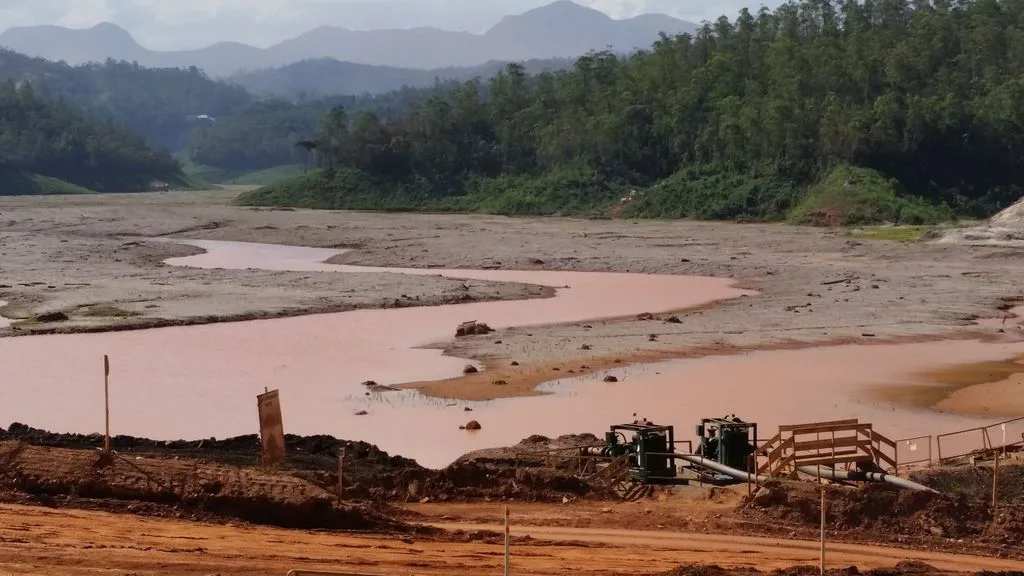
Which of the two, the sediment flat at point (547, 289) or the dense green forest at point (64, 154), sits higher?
the dense green forest at point (64, 154)

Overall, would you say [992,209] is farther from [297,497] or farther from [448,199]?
[297,497]

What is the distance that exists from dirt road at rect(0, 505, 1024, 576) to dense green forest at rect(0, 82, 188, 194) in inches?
5019

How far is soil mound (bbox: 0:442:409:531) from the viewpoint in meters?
14.5

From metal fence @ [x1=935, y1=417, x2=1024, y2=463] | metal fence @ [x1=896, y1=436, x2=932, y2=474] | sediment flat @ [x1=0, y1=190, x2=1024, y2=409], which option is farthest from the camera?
sediment flat @ [x1=0, y1=190, x2=1024, y2=409]

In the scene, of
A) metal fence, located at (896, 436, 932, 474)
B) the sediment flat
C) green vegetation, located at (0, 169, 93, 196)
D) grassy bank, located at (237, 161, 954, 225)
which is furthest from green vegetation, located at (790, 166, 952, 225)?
green vegetation, located at (0, 169, 93, 196)

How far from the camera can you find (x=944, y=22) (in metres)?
91.6

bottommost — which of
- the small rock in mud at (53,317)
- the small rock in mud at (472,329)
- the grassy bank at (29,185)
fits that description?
the small rock in mud at (472,329)

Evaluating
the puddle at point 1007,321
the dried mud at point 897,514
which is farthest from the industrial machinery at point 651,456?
the puddle at point 1007,321

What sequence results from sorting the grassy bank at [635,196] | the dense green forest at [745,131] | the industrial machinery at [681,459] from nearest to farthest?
the industrial machinery at [681,459] → the grassy bank at [635,196] → the dense green forest at [745,131]

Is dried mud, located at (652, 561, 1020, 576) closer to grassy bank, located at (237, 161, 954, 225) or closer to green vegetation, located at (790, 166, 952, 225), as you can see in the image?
grassy bank, located at (237, 161, 954, 225)

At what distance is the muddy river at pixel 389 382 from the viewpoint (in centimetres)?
2412

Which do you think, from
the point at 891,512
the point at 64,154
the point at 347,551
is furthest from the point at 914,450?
the point at 64,154

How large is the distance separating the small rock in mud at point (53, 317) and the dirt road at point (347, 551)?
24.3 metres

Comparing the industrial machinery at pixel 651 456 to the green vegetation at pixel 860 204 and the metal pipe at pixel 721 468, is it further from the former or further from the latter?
the green vegetation at pixel 860 204
